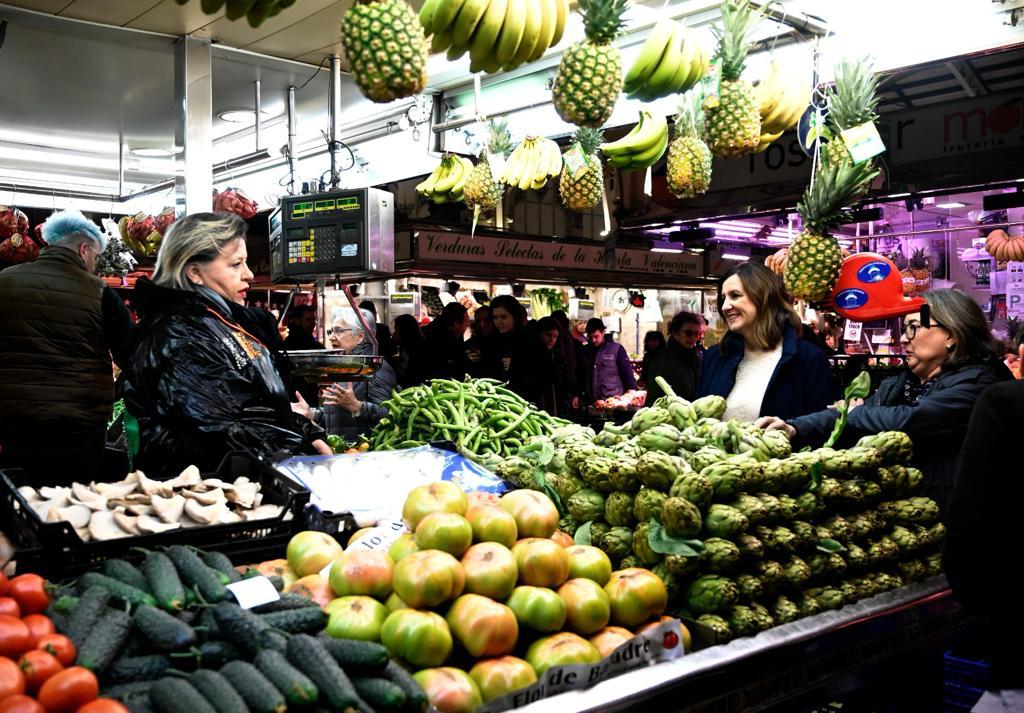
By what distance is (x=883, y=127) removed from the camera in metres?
6.91

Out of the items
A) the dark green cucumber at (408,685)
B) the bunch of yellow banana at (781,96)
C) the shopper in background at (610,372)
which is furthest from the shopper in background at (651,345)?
the dark green cucumber at (408,685)

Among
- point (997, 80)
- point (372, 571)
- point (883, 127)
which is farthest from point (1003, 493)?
point (883, 127)

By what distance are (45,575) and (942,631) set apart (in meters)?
2.42

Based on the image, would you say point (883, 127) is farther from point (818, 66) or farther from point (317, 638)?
point (317, 638)

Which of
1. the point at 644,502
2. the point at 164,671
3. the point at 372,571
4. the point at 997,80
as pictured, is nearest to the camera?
the point at 164,671

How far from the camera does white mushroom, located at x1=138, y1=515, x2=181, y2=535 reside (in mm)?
2160

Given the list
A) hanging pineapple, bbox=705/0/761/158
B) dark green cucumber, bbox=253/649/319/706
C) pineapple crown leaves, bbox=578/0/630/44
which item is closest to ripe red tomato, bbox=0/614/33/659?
dark green cucumber, bbox=253/649/319/706

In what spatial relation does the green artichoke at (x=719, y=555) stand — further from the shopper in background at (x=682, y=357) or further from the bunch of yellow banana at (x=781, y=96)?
the shopper in background at (x=682, y=357)

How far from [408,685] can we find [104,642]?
536mm

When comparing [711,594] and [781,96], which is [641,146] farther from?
[711,594]

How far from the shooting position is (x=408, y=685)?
62.0 inches

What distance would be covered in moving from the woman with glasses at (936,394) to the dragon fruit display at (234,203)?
181 inches

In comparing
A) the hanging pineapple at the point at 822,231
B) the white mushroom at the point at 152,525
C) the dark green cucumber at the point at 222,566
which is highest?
the hanging pineapple at the point at 822,231

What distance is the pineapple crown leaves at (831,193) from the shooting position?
132 inches
